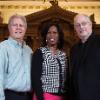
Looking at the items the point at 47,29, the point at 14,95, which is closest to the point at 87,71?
the point at 47,29

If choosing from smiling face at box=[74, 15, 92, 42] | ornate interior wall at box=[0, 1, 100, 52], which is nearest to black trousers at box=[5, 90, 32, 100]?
smiling face at box=[74, 15, 92, 42]

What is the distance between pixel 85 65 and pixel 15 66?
0.61 m

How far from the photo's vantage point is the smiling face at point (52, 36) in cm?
Result: 289

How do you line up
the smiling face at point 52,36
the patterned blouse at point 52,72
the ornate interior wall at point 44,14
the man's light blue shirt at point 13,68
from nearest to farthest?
the man's light blue shirt at point 13,68, the patterned blouse at point 52,72, the smiling face at point 52,36, the ornate interior wall at point 44,14

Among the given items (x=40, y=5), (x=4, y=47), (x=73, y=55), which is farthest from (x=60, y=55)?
(x=40, y=5)

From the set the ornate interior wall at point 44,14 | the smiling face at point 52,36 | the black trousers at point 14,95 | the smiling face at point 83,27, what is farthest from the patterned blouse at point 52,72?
the ornate interior wall at point 44,14

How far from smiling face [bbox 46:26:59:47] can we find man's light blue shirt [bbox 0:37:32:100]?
0.86ft

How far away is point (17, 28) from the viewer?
2.78 metres

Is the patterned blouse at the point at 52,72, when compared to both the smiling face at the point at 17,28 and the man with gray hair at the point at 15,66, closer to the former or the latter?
the man with gray hair at the point at 15,66

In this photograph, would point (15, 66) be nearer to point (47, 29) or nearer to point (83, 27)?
point (47, 29)

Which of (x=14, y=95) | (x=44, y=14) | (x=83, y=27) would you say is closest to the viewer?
(x=14, y=95)

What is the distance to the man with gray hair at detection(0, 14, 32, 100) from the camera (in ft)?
8.76

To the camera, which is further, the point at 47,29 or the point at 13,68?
the point at 47,29

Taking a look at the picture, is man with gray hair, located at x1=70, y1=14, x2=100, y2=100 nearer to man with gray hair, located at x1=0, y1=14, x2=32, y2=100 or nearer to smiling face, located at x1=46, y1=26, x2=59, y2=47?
smiling face, located at x1=46, y1=26, x2=59, y2=47
